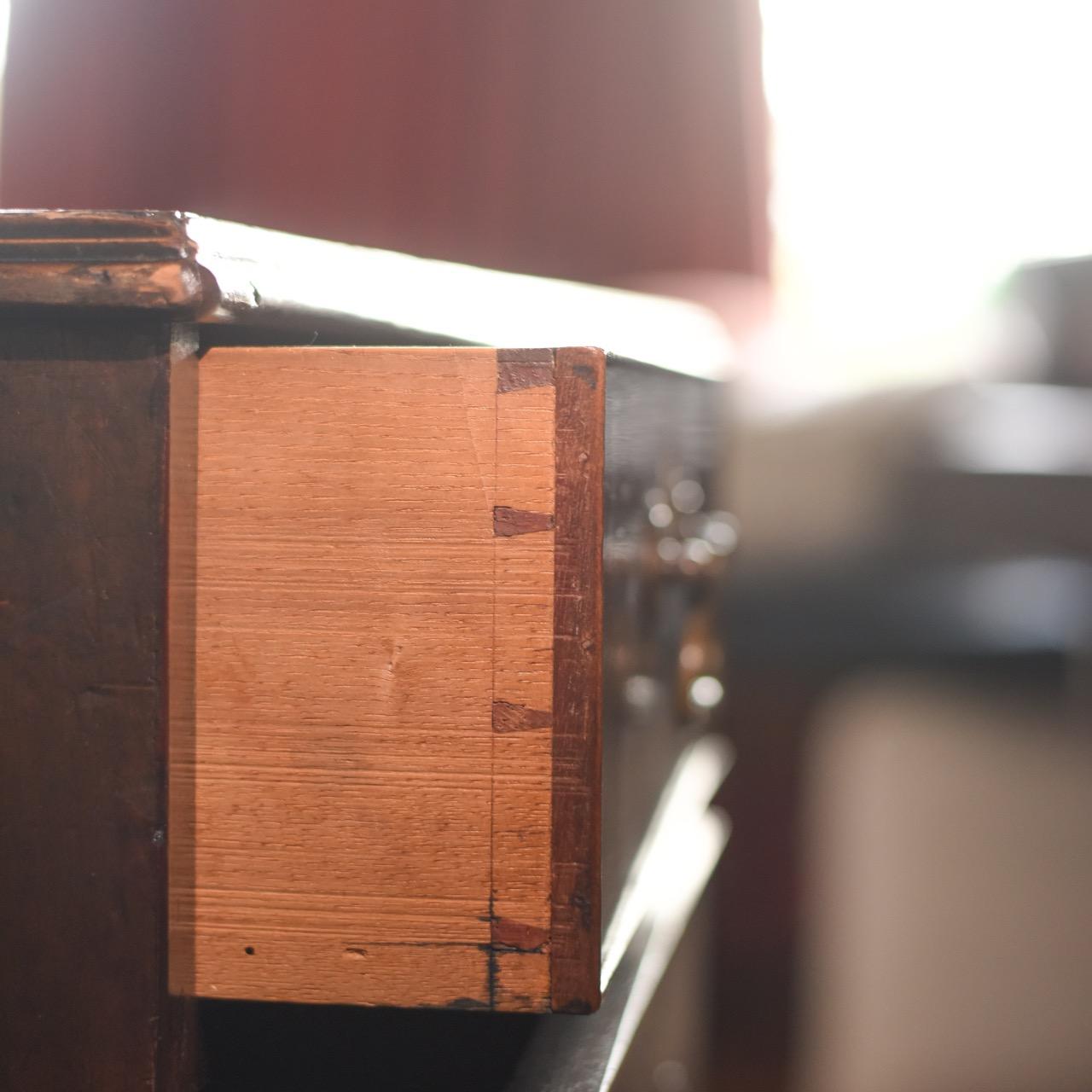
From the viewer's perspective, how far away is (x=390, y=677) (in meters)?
0.54

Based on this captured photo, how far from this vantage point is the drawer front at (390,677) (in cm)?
53

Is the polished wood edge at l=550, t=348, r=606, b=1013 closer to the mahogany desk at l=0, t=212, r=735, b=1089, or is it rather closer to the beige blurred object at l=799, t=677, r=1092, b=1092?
the mahogany desk at l=0, t=212, r=735, b=1089

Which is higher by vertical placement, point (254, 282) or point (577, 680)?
point (254, 282)

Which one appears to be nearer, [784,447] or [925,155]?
[784,447]

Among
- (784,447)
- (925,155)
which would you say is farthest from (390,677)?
(925,155)

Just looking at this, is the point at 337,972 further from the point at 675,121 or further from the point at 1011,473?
the point at 675,121

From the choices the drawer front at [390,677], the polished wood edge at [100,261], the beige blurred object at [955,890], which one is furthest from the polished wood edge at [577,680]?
the beige blurred object at [955,890]

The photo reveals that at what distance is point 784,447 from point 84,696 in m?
1.76

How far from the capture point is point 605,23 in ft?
7.26

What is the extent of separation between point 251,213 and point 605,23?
28.4 inches

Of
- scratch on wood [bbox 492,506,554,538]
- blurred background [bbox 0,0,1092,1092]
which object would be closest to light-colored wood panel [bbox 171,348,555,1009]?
scratch on wood [bbox 492,506,554,538]

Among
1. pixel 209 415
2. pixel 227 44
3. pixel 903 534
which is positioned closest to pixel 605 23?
pixel 227 44

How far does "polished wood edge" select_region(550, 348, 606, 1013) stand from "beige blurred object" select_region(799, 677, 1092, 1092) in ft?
5.57

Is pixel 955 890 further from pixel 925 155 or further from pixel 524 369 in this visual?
pixel 524 369
